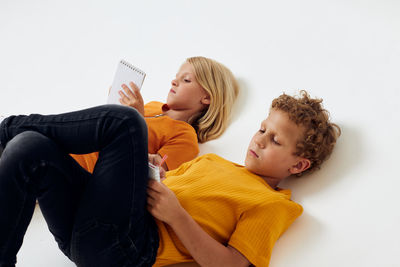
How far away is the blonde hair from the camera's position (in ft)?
5.30

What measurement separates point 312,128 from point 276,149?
123mm

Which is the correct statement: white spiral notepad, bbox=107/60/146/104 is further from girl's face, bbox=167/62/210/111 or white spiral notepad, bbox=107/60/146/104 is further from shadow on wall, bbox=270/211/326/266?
shadow on wall, bbox=270/211/326/266

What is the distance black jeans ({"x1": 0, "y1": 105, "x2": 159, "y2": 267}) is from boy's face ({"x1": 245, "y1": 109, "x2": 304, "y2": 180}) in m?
0.36

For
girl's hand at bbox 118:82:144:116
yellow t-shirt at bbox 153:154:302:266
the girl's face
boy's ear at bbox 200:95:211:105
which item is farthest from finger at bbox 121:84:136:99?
yellow t-shirt at bbox 153:154:302:266

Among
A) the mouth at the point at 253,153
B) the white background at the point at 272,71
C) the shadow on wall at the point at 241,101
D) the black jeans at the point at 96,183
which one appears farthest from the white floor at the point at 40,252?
the shadow on wall at the point at 241,101

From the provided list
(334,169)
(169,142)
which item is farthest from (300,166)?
(169,142)

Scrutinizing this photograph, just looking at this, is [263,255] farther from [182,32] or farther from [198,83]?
[182,32]

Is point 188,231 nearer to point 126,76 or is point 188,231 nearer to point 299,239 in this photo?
point 299,239

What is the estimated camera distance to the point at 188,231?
944mm

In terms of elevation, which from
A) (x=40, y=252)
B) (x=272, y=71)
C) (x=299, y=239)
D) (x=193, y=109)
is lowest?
(x=40, y=252)

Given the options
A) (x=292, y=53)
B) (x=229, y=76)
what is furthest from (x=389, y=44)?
(x=229, y=76)

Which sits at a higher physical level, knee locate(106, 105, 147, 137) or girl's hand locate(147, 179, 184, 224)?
knee locate(106, 105, 147, 137)

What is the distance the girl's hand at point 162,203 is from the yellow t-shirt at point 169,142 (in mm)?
482

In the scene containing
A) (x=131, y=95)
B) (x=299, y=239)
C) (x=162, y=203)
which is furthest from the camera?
(x=131, y=95)
